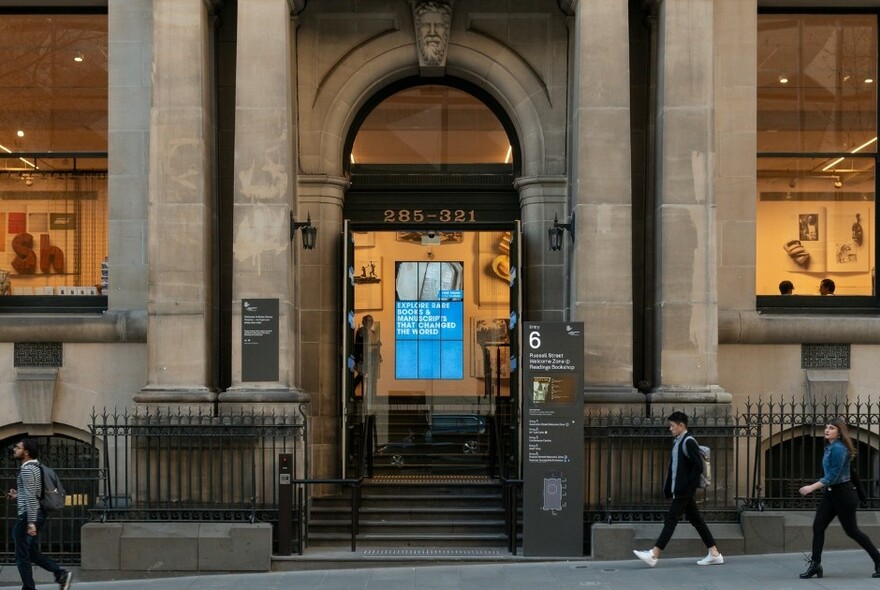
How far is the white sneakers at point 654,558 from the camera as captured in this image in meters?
12.5

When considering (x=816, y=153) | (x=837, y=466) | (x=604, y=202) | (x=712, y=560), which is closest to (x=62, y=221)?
(x=604, y=202)

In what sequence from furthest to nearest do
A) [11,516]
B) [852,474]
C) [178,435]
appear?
1. [11,516]
2. [178,435]
3. [852,474]

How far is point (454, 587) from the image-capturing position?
39.8ft

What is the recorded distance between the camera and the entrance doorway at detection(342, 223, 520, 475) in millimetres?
16062

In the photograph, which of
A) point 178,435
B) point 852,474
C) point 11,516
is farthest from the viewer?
point 11,516

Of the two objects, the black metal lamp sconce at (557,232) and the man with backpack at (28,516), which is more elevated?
the black metal lamp sconce at (557,232)

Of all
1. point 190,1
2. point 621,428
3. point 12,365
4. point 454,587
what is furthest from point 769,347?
point 12,365

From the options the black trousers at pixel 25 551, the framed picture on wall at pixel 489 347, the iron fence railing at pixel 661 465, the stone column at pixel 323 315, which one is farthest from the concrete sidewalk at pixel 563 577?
the framed picture on wall at pixel 489 347

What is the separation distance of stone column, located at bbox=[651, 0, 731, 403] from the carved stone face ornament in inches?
119

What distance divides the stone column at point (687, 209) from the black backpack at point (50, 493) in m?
6.84

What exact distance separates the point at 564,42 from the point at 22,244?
7.96 meters

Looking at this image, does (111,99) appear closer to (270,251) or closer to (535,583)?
(270,251)

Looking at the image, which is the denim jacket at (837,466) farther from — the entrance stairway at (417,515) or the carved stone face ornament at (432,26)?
the carved stone face ornament at (432,26)

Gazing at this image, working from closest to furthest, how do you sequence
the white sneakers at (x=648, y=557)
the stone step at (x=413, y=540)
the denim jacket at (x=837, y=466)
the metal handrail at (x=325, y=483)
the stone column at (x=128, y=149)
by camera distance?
the denim jacket at (x=837, y=466), the white sneakers at (x=648, y=557), the metal handrail at (x=325, y=483), the stone step at (x=413, y=540), the stone column at (x=128, y=149)
